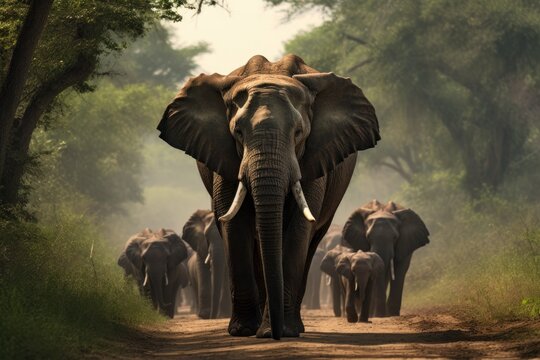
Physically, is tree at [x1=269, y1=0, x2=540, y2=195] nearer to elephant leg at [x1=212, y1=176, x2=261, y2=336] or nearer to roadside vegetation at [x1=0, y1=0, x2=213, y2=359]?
roadside vegetation at [x1=0, y1=0, x2=213, y2=359]

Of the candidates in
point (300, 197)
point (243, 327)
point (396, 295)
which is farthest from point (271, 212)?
point (396, 295)

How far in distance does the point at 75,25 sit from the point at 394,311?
28.6 feet

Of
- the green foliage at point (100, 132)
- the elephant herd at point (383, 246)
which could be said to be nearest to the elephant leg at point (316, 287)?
the elephant herd at point (383, 246)

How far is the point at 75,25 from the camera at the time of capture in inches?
677

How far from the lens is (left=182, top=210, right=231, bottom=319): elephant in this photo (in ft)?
75.9

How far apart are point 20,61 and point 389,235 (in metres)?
10.8

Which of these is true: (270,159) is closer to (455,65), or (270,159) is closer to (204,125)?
(204,125)

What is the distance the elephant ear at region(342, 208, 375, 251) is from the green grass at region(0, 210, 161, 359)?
5.82 meters

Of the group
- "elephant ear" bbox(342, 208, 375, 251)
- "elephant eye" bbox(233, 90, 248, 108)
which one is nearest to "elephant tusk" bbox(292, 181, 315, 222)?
"elephant eye" bbox(233, 90, 248, 108)

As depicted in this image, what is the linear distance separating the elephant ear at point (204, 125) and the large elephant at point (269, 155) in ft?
0.04

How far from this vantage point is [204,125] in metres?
13.5

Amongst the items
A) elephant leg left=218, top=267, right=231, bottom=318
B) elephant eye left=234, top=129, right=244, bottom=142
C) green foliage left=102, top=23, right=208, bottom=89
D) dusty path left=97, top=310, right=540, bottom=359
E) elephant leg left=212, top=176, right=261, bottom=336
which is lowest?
dusty path left=97, top=310, right=540, bottom=359

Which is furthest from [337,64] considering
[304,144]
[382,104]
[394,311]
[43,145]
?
[304,144]

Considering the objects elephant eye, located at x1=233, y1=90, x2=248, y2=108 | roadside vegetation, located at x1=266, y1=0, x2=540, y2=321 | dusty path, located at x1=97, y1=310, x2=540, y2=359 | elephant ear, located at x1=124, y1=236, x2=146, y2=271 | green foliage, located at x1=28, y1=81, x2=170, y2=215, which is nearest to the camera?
dusty path, located at x1=97, y1=310, x2=540, y2=359
